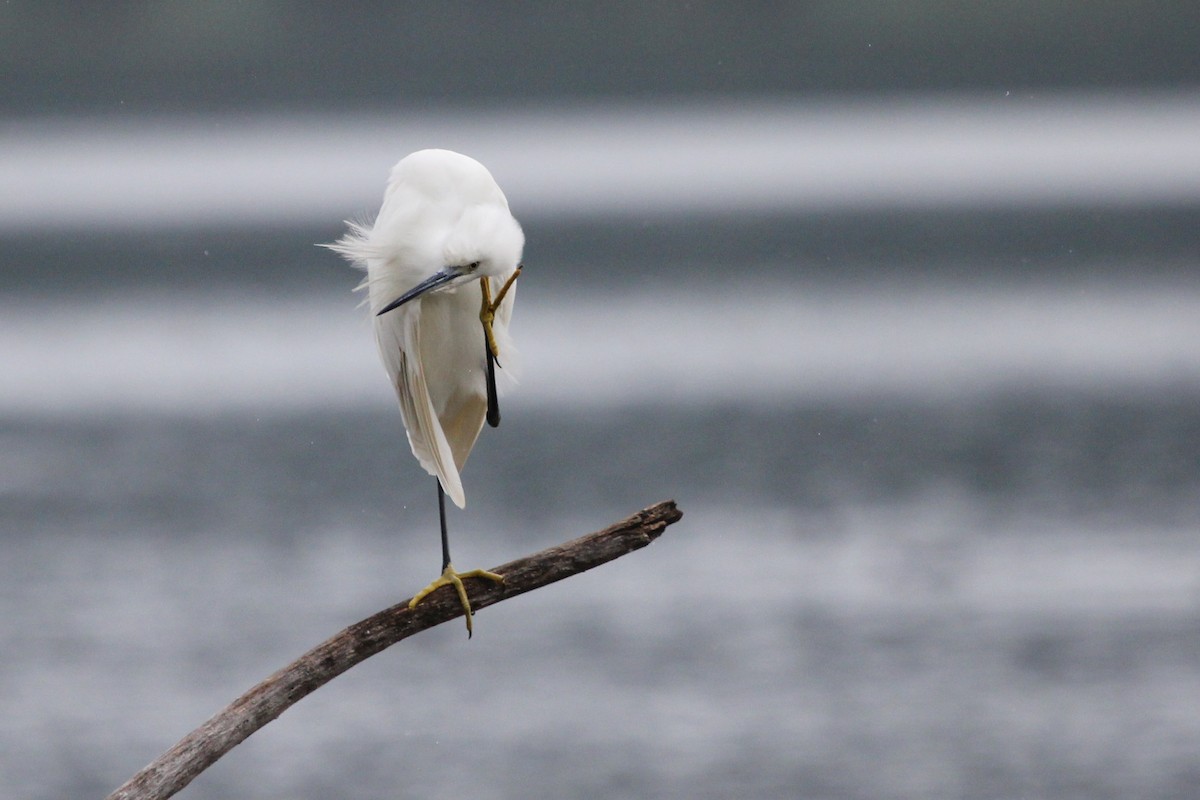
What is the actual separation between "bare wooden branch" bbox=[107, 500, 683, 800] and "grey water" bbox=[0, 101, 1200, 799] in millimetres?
1754

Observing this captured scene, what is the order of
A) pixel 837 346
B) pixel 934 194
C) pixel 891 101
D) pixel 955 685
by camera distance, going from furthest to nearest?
pixel 891 101 → pixel 934 194 → pixel 837 346 → pixel 955 685

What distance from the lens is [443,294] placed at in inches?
93.7

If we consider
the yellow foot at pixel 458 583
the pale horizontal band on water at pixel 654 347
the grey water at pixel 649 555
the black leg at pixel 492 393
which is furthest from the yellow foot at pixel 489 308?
the pale horizontal band on water at pixel 654 347

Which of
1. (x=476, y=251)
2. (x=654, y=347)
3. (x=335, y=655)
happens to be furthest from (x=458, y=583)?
(x=654, y=347)

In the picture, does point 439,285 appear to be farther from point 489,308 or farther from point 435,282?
point 489,308

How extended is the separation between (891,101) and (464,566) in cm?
936

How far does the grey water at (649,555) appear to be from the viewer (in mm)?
3912

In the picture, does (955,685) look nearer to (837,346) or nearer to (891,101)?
(837,346)

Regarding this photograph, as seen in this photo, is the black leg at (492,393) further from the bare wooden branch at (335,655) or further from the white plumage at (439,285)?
the bare wooden branch at (335,655)

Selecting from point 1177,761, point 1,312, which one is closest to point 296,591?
point 1177,761

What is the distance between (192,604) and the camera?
454 centimetres

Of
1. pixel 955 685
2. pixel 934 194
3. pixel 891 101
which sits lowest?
pixel 955 685

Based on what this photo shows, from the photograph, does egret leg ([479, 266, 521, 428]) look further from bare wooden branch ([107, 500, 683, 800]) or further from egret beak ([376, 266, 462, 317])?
bare wooden branch ([107, 500, 683, 800])

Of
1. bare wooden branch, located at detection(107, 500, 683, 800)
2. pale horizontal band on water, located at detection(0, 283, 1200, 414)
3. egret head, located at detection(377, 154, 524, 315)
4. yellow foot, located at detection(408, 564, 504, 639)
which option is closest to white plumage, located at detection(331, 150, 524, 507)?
egret head, located at detection(377, 154, 524, 315)
